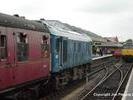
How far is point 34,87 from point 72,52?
690 centimetres

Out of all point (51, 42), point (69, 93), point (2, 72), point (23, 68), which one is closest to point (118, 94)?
point (69, 93)

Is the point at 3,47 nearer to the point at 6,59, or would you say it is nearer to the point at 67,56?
the point at 6,59

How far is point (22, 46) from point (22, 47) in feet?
0.10

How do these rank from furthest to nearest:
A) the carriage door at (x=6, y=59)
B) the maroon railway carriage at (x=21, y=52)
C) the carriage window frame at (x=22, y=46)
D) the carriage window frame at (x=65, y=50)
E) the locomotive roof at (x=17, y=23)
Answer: the carriage window frame at (x=65, y=50) < the carriage window frame at (x=22, y=46) < the locomotive roof at (x=17, y=23) < the maroon railway carriage at (x=21, y=52) < the carriage door at (x=6, y=59)

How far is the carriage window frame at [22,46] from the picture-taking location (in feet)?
44.3

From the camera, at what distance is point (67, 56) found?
70.0 feet

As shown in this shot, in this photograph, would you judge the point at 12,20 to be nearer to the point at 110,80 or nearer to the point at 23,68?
the point at 23,68

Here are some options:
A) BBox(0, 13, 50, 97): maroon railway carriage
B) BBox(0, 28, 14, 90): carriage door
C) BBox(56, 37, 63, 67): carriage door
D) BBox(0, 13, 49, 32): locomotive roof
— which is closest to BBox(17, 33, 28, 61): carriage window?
BBox(0, 13, 50, 97): maroon railway carriage

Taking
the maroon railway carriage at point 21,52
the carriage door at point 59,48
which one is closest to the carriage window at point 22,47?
the maroon railway carriage at point 21,52

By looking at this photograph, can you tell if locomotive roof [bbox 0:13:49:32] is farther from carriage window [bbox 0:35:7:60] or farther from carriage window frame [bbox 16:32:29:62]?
carriage window [bbox 0:35:7:60]

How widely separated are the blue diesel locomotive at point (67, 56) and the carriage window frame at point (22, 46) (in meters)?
3.71

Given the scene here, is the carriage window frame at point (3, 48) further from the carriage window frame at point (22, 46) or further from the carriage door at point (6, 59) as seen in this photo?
the carriage window frame at point (22, 46)

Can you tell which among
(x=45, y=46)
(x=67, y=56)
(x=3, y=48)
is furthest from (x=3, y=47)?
(x=67, y=56)

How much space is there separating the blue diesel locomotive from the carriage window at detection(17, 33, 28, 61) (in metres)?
3.78
